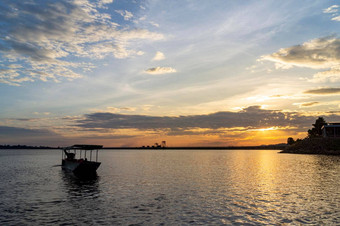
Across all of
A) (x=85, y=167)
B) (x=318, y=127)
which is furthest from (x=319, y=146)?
(x=85, y=167)

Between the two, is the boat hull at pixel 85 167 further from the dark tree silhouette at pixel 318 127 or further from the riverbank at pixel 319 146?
the dark tree silhouette at pixel 318 127

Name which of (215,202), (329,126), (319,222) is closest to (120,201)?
(215,202)

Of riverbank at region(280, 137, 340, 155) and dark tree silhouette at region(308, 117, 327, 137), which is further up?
dark tree silhouette at region(308, 117, 327, 137)

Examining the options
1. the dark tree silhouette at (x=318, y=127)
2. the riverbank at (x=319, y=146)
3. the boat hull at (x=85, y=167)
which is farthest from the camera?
the dark tree silhouette at (x=318, y=127)

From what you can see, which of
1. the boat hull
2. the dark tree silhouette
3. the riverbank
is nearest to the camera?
the boat hull

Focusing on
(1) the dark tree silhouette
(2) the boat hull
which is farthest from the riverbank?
(2) the boat hull

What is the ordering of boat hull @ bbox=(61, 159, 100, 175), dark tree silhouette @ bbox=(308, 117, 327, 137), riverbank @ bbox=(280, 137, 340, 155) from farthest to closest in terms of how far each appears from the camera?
dark tree silhouette @ bbox=(308, 117, 327, 137), riverbank @ bbox=(280, 137, 340, 155), boat hull @ bbox=(61, 159, 100, 175)

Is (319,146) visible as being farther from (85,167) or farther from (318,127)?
(85,167)

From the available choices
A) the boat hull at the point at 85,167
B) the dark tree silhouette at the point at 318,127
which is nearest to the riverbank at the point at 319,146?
the dark tree silhouette at the point at 318,127

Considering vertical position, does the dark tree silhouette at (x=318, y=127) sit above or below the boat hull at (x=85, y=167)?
above

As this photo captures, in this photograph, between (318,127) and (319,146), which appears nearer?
(319,146)

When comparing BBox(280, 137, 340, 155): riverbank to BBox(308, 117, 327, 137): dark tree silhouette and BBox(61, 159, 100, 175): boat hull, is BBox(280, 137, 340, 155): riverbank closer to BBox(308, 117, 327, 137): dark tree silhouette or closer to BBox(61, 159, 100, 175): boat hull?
BBox(308, 117, 327, 137): dark tree silhouette

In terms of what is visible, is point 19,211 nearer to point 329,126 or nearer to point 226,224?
point 226,224

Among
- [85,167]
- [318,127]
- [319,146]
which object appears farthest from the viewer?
[318,127]
